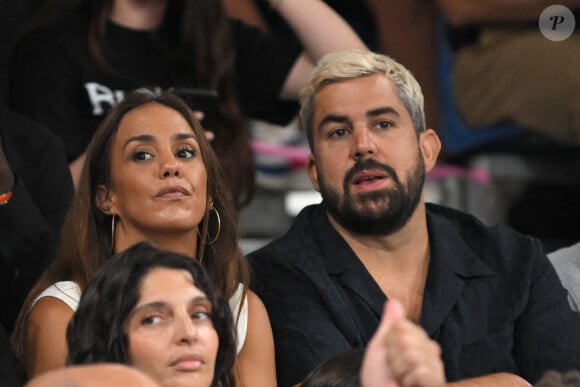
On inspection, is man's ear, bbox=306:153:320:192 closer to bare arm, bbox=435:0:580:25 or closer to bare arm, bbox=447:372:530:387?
bare arm, bbox=447:372:530:387

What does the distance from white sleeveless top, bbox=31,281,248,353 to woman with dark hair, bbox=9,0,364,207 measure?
2.09 ft

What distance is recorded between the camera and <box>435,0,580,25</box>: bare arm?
156 inches

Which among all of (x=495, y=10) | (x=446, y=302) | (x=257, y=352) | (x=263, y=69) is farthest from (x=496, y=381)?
(x=495, y=10)

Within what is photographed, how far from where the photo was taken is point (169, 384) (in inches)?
76.4

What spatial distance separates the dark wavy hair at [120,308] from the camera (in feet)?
6.39

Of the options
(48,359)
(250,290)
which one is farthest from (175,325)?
(250,290)

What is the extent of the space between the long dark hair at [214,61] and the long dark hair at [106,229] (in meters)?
0.51

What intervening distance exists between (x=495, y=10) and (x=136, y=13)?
124cm

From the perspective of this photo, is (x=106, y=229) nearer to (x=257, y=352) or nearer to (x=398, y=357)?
(x=257, y=352)

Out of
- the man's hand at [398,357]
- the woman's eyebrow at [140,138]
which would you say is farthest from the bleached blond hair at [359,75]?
the man's hand at [398,357]

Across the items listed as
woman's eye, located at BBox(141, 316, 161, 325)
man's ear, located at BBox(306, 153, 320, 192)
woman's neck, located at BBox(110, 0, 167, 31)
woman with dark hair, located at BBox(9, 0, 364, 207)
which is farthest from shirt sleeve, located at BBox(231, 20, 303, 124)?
woman's eye, located at BBox(141, 316, 161, 325)

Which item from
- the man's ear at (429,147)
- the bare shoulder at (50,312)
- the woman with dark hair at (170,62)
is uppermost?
the woman with dark hair at (170,62)

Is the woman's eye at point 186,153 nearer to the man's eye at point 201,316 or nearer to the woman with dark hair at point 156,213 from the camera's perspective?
the woman with dark hair at point 156,213

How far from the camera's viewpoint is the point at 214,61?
3146 mm
